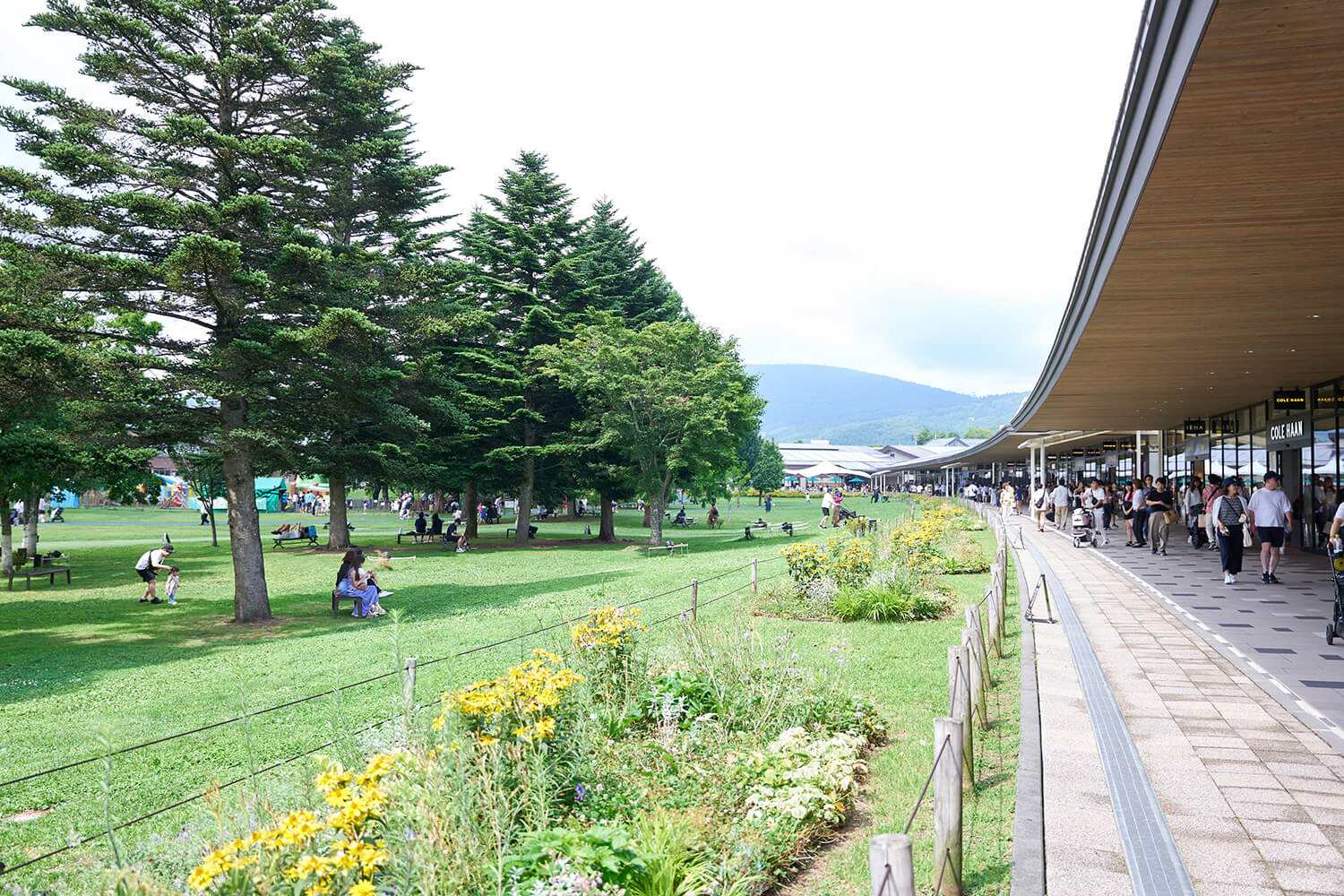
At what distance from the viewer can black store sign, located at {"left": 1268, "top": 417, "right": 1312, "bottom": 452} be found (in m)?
19.8

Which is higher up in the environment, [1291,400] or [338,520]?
[1291,400]

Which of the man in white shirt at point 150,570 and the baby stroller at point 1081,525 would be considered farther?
the baby stroller at point 1081,525

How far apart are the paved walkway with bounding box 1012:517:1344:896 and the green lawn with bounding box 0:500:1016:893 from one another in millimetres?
424

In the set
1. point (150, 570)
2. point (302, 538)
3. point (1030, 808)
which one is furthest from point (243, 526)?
point (302, 538)

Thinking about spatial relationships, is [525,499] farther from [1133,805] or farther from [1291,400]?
[1133,805]

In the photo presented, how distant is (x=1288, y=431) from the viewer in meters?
21.0

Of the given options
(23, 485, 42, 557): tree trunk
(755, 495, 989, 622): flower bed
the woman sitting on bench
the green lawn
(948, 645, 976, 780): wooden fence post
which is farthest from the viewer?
(23, 485, 42, 557): tree trunk

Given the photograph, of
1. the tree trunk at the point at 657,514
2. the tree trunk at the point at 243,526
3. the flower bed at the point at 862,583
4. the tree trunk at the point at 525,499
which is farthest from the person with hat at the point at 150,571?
the tree trunk at the point at 657,514

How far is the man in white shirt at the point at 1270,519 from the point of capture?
13172 mm

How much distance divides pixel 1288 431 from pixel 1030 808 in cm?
2109

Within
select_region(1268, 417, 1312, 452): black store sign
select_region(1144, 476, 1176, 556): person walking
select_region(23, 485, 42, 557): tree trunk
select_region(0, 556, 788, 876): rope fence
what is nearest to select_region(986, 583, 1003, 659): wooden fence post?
select_region(0, 556, 788, 876): rope fence

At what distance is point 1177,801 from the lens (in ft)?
16.5

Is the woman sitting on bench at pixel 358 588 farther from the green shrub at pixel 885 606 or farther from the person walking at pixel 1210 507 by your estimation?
the person walking at pixel 1210 507

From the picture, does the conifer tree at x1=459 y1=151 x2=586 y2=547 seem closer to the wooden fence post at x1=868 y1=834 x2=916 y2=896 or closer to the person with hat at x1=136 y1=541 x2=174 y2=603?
the person with hat at x1=136 y1=541 x2=174 y2=603
